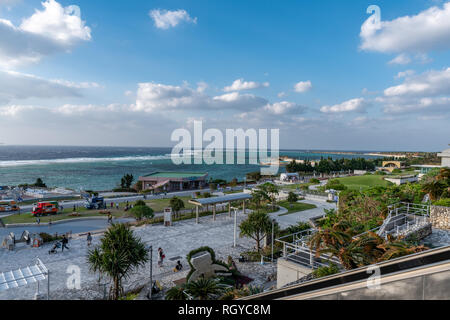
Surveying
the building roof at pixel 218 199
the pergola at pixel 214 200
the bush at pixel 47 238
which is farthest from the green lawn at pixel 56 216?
the building roof at pixel 218 199

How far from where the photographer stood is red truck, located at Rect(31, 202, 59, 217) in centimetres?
2422

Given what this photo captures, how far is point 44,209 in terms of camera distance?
80.5ft

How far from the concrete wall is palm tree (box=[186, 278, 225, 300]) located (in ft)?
7.64

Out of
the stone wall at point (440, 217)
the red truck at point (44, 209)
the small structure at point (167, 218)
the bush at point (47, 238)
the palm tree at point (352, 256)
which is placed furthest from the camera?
the red truck at point (44, 209)

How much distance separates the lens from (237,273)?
12117 millimetres

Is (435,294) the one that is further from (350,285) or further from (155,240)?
(155,240)

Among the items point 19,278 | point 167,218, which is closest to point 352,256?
point 19,278

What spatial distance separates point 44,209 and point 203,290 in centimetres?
2239

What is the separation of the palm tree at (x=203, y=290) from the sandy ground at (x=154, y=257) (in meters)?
2.55

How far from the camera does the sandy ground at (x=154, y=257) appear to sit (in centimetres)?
1088

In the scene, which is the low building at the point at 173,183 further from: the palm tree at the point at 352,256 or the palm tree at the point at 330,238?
the palm tree at the point at 352,256
